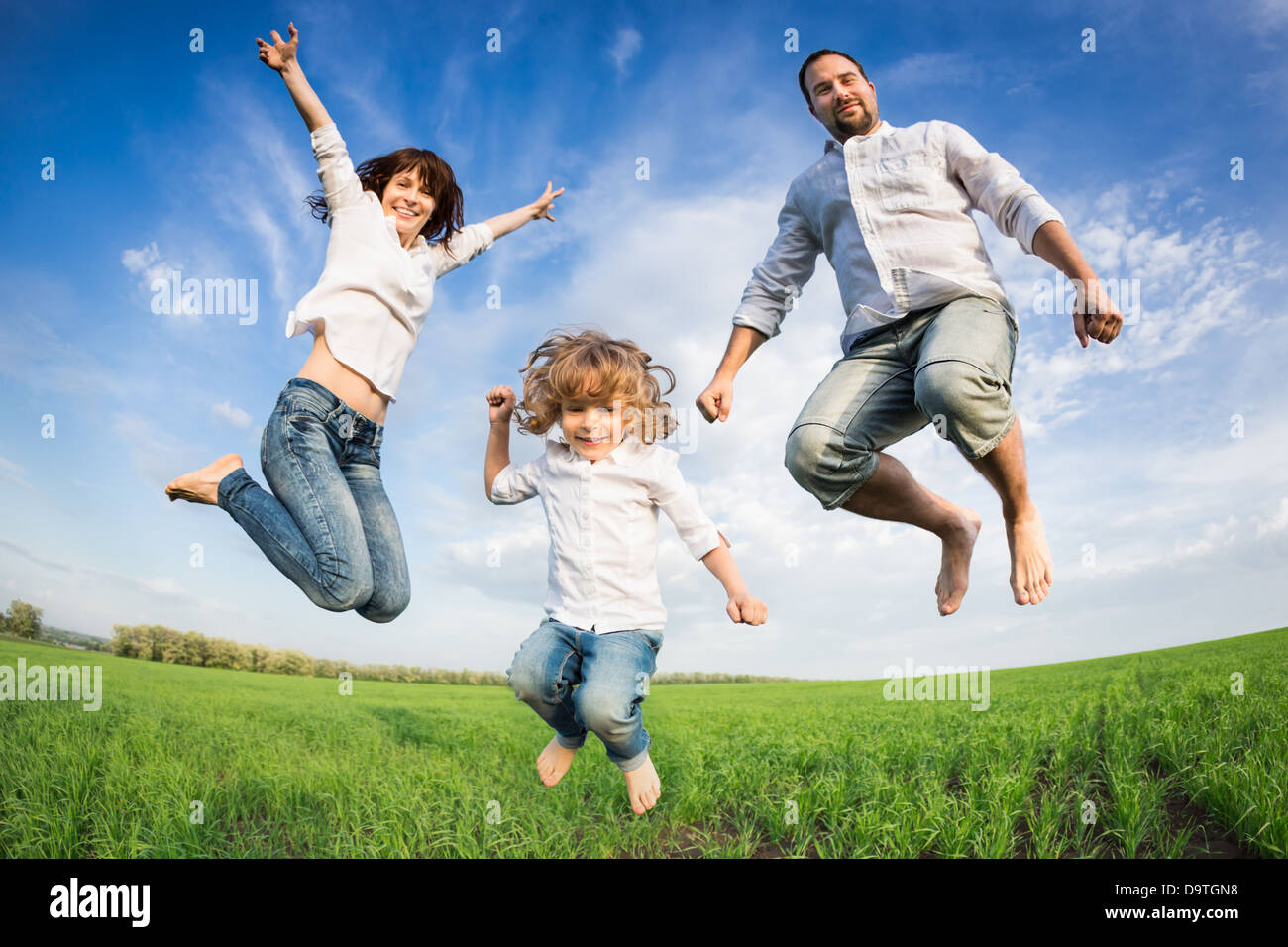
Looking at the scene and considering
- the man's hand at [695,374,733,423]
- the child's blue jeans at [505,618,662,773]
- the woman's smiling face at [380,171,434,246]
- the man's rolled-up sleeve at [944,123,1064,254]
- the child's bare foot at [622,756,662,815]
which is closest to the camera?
the child's blue jeans at [505,618,662,773]

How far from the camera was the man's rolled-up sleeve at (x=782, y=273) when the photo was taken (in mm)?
3645

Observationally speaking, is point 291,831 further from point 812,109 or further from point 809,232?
point 812,109

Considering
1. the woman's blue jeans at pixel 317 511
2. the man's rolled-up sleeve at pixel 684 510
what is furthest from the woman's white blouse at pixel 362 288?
the man's rolled-up sleeve at pixel 684 510

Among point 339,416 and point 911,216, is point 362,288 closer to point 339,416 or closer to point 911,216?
point 339,416

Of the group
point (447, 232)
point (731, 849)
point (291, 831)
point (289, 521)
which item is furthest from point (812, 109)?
point (291, 831)

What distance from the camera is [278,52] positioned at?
10.7 feet

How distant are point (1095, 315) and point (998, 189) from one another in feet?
2.54

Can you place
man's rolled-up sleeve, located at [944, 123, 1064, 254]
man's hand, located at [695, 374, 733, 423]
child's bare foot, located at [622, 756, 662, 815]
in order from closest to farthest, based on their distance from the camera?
child's bare foot, located at [622, 756, 662, 815]
man's rolled-up sleeve, located at [944, 123, 1064, 254]
man's hand, located at [695, 374, 733, 423]

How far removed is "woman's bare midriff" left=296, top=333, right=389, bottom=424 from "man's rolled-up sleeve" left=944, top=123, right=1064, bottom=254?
2.84 m

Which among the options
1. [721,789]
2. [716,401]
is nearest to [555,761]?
[721,789]

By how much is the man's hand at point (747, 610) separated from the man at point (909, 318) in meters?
0.71

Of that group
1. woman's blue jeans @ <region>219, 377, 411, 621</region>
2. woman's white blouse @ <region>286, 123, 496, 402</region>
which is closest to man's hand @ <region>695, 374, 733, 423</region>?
woman's white blouse @ <region>286, 123, 496, 402</region>

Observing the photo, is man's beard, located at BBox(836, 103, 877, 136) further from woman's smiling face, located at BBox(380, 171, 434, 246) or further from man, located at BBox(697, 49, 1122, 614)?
woman's smiling face, located at BBox(380, 171, 434, 246)

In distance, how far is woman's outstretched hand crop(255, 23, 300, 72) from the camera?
3246 millimetres
